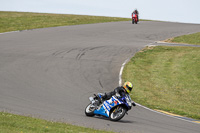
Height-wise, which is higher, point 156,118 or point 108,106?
point 108,106

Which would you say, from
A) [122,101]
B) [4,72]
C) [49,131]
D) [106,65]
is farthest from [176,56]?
[49,131]

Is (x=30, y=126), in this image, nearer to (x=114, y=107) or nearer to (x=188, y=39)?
(x=114, y=107)

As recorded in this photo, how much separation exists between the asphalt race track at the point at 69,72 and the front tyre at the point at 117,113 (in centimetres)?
28

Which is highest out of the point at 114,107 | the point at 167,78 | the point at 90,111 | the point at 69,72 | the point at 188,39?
the point at 188,39

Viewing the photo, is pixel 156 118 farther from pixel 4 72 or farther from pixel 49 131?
pixel 4 72

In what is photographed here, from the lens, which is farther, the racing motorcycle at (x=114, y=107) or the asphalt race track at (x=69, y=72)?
the asphalt race track at (x=69, y=72)

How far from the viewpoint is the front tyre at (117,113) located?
12.5 meters

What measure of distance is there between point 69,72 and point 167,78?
6.35 m

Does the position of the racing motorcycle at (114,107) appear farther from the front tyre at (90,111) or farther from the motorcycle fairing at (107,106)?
the front tyre at (90,111)

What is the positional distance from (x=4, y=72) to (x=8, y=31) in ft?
53.8

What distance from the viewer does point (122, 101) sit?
1244 cm

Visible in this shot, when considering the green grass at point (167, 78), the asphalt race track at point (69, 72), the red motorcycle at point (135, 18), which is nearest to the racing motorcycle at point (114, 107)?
the asphalt race track at point (69, 72)

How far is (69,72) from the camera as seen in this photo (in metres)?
21.4

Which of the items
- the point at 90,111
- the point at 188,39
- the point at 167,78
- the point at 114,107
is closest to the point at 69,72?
the point at 167,78
